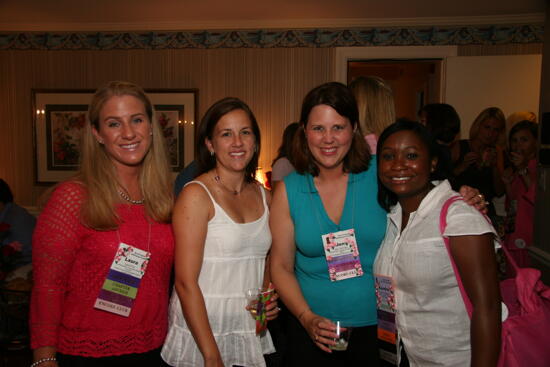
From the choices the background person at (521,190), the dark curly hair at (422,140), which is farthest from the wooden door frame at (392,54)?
the dark curly hair at (422,140)

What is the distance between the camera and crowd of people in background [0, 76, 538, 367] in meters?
1.40

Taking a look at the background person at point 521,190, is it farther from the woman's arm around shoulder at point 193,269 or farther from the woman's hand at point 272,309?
the woman's arm around shoulder at point 193,269

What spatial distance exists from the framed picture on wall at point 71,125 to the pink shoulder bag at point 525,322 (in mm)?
4509

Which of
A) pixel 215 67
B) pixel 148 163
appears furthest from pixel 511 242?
pixel 215 67

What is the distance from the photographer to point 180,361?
156 cm

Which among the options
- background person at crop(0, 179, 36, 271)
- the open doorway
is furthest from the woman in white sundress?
the open doorway

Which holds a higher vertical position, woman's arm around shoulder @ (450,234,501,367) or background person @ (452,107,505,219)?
background person @ (452,107,505,219)

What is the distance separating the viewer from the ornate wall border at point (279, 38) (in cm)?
504

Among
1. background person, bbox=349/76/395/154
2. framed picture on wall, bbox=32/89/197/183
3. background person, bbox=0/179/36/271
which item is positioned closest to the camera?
background person, bbox=349/76/395/154

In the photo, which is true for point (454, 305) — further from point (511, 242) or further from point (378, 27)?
point (378, 27)

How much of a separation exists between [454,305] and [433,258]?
0.17m

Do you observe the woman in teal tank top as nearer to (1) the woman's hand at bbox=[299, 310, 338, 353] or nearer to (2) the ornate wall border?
(1) the woman's hand at bbox=[299, 310, 338, 353]

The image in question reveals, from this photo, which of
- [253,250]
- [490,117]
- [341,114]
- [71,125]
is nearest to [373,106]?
[341,114]

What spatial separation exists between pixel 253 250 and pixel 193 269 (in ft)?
0.83
